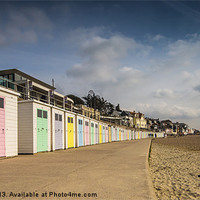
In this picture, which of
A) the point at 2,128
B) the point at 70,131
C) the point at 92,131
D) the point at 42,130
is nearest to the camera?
the point at 2,128

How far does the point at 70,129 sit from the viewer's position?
24297mm

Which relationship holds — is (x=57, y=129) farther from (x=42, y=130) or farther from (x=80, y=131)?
(x=80, y=131)

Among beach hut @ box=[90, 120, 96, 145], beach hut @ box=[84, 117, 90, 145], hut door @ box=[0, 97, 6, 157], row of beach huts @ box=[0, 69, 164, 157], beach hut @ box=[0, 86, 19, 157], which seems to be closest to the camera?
hut door @ box=[0, 97, 6, 157]

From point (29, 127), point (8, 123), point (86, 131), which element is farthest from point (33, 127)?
point (86, 131)

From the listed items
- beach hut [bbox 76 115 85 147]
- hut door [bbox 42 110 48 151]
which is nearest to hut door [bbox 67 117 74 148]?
beach hut [bbox 76 115 85 147]

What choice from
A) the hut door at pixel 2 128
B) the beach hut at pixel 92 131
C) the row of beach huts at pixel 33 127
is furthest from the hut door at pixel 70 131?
the hut door at pixel 2 128

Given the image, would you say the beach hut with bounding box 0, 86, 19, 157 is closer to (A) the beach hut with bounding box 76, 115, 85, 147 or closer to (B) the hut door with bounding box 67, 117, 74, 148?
(B) the hut door with bounding box 67, 117, 74, 148

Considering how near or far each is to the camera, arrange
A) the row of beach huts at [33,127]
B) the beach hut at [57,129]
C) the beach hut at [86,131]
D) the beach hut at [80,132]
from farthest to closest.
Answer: the beach hut at [86,131], the beach hut at [80,132], the beach hut at [57,129], the row of beach huts at [33,127]

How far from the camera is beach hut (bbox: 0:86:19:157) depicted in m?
13.5

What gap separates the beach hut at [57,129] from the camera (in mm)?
19969

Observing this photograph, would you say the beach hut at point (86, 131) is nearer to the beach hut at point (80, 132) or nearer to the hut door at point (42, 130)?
the beach hut at point (80, 132)

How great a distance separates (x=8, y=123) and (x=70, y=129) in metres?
10.7

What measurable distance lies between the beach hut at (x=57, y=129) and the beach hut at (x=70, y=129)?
111 centimetres

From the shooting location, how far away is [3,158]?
13250mm
